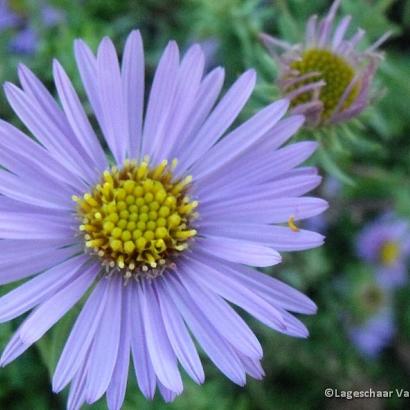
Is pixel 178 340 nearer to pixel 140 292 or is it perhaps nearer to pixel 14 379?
pixel 140 292

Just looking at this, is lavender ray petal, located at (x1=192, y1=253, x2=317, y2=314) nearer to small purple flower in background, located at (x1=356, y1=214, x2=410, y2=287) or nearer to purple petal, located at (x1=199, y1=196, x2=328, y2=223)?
purple petal, located at (x1=199, y1=196, x2=328, y2=223)

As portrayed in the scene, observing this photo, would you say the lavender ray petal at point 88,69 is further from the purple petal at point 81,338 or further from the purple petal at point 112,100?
the purple petal at point 81,338

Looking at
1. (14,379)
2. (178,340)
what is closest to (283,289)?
(178,340)

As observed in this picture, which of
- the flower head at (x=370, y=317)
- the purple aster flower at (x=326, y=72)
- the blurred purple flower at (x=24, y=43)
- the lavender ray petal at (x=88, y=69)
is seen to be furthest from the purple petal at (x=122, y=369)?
the flower head at (x=370, y=317)

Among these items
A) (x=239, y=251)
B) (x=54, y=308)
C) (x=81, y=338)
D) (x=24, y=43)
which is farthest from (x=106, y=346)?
(x=24, y=43)

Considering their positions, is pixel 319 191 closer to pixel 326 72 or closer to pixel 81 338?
pixel 326 72

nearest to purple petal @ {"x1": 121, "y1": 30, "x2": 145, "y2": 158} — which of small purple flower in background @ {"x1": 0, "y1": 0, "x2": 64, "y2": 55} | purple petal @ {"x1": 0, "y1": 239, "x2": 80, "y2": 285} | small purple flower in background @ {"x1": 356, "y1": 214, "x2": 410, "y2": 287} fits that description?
purple petal @ {"x1": 0, "y1": 239, "x2": 80, "y2": 285}

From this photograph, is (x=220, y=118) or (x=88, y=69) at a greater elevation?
(x=88, y=69)
